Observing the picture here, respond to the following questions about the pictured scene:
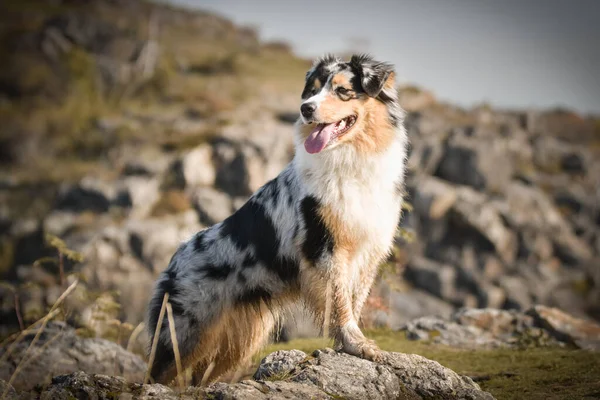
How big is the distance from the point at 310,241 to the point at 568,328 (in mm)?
5658

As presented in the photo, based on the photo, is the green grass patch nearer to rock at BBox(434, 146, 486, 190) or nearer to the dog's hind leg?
the dog's hind leg

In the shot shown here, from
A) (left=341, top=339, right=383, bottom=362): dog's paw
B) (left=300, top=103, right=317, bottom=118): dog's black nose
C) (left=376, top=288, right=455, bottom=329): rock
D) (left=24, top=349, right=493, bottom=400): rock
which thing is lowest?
(left=376, top=288, right=455, bottom=329): rock

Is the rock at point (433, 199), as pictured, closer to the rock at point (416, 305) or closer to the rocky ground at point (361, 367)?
the rock at point (416, 305)

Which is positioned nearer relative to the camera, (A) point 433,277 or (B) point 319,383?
(B) point 319,383

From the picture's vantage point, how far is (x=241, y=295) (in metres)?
5.67

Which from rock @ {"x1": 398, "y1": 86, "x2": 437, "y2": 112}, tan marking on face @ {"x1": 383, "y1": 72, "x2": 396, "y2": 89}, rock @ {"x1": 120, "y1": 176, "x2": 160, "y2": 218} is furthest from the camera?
rock @ {"x1": 398, "y1": 86, "x2": 437, "y2": 112}

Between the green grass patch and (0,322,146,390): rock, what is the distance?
183cm

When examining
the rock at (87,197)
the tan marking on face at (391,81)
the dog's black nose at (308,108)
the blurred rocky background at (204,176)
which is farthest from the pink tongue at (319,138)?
the rock at (87,197)

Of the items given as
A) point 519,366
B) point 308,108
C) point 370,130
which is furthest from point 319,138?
point 519,366

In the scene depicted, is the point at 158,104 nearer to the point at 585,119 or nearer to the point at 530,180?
the point at 530,180

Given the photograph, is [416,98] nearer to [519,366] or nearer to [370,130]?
[519,366]

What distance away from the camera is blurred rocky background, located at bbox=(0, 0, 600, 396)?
23.2m

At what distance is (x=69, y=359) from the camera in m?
6.50

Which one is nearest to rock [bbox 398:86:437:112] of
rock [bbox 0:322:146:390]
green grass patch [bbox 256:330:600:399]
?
green grass patch [bbox 256:330:600:399]
